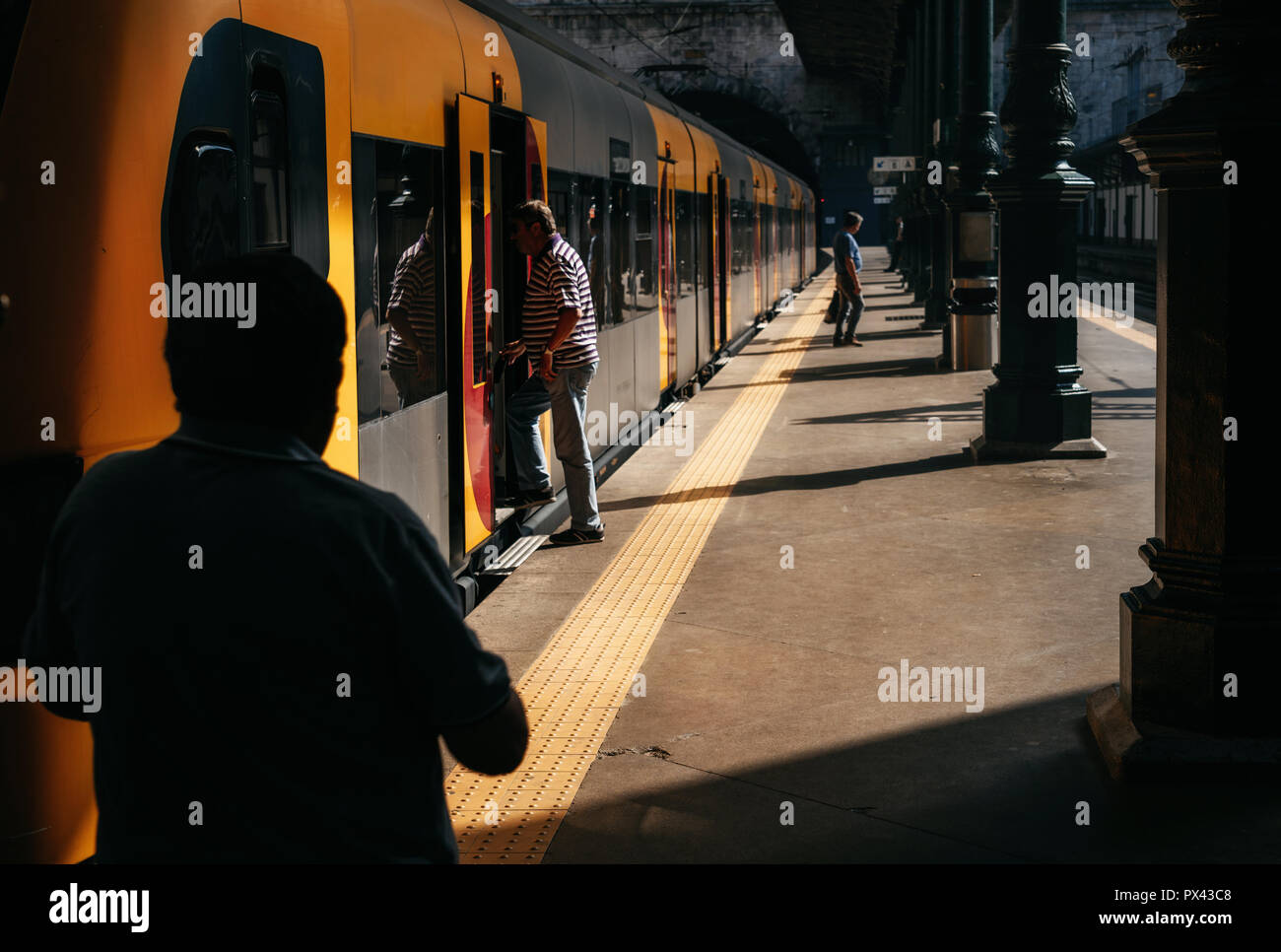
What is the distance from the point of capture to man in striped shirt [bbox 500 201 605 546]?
7066 millimetres

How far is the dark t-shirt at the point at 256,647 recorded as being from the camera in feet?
5.68

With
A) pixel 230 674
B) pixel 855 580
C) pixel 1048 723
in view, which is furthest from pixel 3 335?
pixel 855 580

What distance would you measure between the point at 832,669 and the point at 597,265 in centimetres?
466

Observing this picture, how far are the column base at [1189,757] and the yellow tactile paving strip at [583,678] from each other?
4.77ft

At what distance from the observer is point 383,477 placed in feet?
17.1

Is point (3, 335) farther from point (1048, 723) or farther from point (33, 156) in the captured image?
point (1048, 723)


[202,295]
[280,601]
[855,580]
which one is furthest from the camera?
[855,580]

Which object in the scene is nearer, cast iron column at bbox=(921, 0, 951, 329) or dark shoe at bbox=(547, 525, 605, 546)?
dark shoe at bbox=(547, 525, 605, 546)

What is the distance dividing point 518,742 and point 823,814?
7.52ft

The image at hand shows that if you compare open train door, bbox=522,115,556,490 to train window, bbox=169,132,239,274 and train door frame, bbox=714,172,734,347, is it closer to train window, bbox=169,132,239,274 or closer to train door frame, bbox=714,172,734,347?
train window, bbox=169,132,239,274

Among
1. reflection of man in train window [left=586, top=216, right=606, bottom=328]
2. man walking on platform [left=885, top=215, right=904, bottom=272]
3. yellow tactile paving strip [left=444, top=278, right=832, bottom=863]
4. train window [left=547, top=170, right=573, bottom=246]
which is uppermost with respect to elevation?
man walking on platform [left=885, top=215, right=904, bottom=272]

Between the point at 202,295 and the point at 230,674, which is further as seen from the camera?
the point at 202,295

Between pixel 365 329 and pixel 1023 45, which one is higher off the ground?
pixel 1023 45

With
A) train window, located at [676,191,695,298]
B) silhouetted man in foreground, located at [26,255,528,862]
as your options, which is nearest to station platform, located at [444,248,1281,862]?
silhouetted man in foreground, located at [26,255,528,862]
